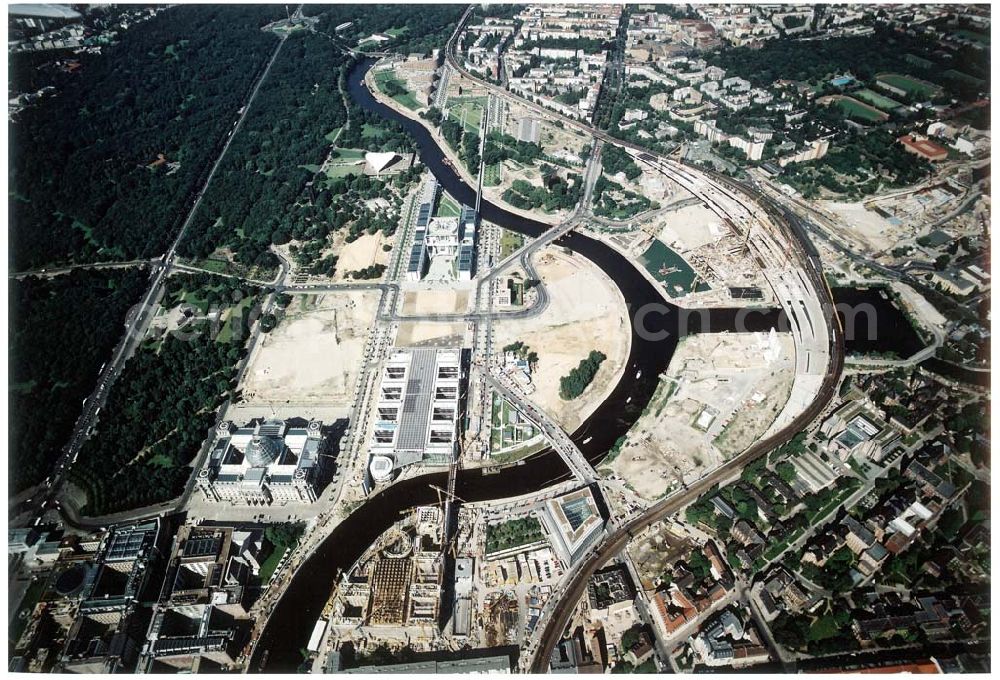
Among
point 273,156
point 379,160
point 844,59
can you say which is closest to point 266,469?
point 379,160

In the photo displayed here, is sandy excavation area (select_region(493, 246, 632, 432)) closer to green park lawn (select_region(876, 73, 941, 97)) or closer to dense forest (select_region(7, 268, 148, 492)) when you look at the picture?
dense forest (select_region(7, 268, 148, 492))

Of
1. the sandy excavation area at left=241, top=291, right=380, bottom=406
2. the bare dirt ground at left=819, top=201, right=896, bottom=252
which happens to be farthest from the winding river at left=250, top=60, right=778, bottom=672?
the bare dirt ground at left=819, top=201, right=896, bottom=252

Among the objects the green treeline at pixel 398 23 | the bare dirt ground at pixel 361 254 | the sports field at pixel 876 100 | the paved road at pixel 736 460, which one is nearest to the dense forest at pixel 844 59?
the sports field at pixel 876 100

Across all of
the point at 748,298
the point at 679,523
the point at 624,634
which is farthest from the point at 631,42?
the point at 624,634

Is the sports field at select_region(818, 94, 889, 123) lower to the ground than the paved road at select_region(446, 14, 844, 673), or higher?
higher

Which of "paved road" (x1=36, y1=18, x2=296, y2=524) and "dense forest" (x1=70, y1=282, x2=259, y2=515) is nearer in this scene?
"dense forest" (x1=70, y1=282, x2=259, y2=515)

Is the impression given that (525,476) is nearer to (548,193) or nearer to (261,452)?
(261,452)
